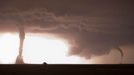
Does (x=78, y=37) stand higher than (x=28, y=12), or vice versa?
(x=28, y=12)

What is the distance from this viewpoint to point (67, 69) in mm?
9641

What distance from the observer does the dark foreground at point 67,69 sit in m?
9.60

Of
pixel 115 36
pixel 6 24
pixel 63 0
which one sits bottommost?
pixel 115 36

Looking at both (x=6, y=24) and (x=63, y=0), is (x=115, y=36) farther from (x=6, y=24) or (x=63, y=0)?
(x=6, y=24)

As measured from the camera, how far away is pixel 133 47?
36.5ft

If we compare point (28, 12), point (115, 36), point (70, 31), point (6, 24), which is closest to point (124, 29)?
point (115, 36)

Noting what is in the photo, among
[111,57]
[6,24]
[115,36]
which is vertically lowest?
[111,57]

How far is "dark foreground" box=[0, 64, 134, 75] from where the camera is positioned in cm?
960

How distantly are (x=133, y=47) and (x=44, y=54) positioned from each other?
11.8 feet

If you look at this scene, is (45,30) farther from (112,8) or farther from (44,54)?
(112,8)

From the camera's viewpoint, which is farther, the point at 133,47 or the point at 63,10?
the point at 63,10

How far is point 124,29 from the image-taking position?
11531mm

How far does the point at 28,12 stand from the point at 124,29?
4110 mm

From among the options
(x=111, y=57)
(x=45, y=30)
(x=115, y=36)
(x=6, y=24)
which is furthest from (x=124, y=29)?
(x=6, y=24)
